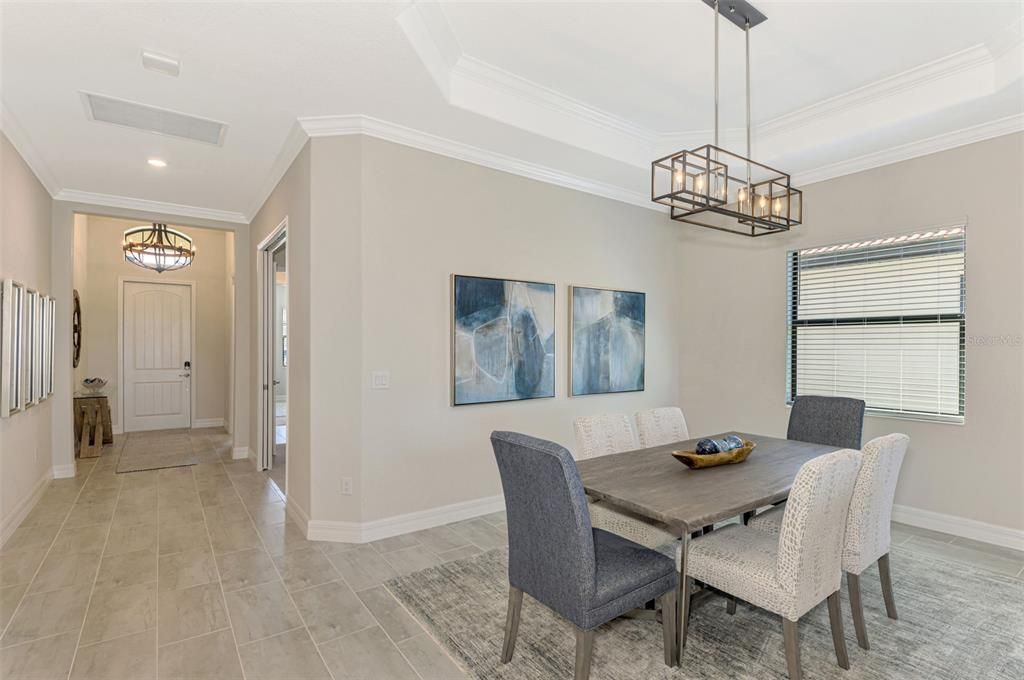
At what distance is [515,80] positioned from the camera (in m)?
3.39

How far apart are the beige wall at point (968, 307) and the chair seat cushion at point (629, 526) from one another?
2.44 metres

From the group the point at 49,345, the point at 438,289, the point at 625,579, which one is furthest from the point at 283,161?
the point at 625,579

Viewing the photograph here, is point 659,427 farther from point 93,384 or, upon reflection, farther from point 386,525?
point 93,384

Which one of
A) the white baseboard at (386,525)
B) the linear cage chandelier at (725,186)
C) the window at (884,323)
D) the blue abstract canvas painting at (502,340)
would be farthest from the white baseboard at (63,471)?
the window at (884,323)

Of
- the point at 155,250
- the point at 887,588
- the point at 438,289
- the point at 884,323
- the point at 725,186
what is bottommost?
the point at 887,588

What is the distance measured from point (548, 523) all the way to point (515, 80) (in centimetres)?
280

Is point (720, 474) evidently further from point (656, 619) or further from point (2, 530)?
point (2, 530)

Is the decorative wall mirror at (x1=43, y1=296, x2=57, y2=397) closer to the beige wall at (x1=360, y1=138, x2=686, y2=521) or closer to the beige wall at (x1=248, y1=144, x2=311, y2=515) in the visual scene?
the beige wall at (x1=248, y1=144, x2=311, y2=515)

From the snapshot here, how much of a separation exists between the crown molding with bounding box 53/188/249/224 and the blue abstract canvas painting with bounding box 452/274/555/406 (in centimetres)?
338

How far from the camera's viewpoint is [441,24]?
Result: 2.74 m

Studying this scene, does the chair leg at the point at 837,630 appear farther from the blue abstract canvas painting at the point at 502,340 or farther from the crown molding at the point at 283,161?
the crown molding at the point at 283,161

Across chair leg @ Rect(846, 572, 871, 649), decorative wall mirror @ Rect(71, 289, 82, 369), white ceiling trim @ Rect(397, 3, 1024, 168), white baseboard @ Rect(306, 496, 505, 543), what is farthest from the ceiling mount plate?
decorative wall mirror @ Rect(71, 289, 82, 369)

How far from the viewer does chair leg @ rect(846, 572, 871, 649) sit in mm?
2225

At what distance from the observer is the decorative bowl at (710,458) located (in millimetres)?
2535
